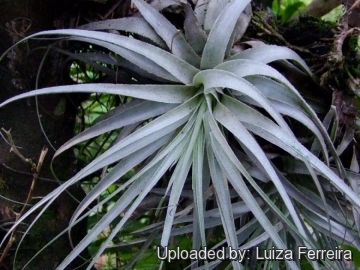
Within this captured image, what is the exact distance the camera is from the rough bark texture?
0.64 metres

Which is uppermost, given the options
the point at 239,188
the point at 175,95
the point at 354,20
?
the point at 354,20

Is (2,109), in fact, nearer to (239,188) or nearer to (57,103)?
(57,103)

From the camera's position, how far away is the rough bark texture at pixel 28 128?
642mm

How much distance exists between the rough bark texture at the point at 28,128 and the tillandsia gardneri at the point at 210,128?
129 millimetres

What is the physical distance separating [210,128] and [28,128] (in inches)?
12.5

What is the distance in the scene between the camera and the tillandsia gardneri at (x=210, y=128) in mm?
478

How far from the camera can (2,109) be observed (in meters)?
0.66

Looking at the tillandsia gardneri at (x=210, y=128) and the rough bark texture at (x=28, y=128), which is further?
the rough bark texture at (x=28, y=128)

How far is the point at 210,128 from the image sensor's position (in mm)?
498

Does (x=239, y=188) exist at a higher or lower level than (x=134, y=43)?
lower

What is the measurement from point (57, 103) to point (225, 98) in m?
0.31

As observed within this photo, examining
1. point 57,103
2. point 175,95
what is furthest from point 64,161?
point 175,95

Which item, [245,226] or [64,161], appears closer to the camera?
[245,226]

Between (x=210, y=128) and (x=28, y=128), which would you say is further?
(x=28, y=128)
